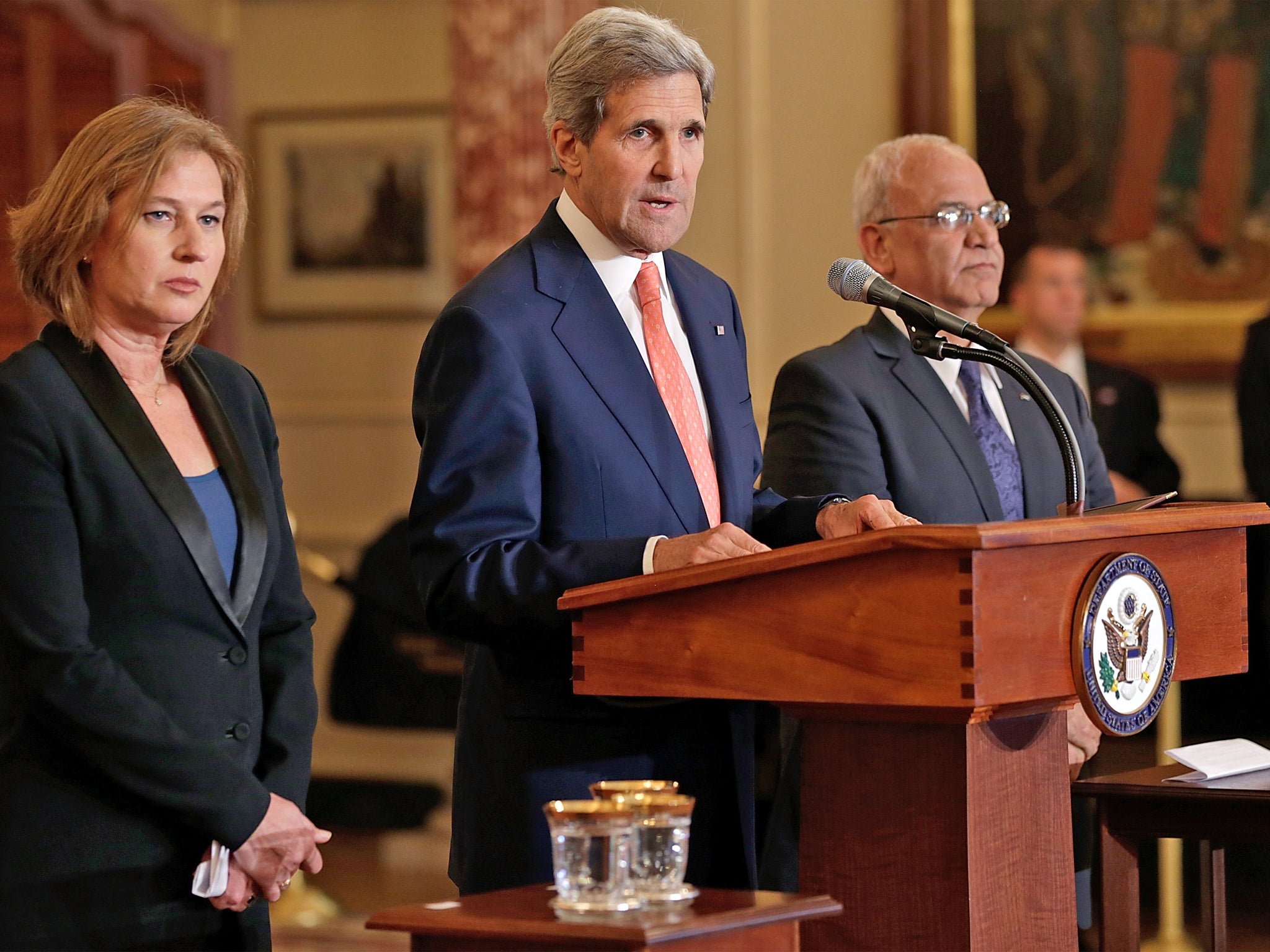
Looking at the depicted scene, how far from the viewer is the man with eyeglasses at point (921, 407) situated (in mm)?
2955

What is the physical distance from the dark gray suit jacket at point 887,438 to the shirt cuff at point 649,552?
0.88m

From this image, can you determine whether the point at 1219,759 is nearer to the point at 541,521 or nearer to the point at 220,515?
the point at 541,521

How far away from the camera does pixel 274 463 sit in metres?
2.33

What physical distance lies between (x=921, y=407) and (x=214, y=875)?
1.54 m

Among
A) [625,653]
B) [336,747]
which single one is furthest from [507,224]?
[625,653]

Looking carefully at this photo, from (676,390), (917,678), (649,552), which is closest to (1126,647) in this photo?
(917,678)

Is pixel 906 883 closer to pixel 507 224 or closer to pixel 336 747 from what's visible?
pixel 507 224

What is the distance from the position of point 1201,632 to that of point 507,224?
5035mm

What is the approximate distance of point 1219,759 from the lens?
2.75 metres

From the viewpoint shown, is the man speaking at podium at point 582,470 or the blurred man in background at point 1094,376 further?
the blurred man in background at point 1094,376

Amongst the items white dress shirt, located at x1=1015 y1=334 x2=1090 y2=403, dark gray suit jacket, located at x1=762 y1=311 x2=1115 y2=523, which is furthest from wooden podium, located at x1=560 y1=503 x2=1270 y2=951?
white dress shirt, located at x1=1015 y1=334 x2=1090 y2=403

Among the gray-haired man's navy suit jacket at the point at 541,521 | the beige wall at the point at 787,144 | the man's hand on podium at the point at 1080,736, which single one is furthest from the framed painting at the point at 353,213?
the gray-haired man's navy suit jacket at the point at 541,521

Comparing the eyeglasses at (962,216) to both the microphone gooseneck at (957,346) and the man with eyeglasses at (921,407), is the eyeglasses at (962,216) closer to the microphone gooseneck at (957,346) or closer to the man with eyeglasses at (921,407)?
the man with eyeglasses at (921,407)

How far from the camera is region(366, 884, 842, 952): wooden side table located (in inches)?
62.3
